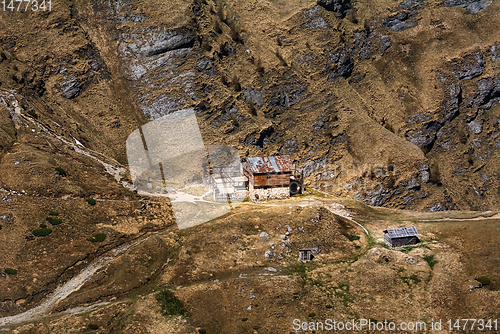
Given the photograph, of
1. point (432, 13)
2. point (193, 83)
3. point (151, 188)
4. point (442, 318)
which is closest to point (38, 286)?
point (151, 188)

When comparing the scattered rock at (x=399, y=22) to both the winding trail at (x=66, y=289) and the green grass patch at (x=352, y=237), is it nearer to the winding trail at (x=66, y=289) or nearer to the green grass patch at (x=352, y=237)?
the green grass patch at (x=352, y=237)

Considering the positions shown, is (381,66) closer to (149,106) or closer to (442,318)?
(149,106)

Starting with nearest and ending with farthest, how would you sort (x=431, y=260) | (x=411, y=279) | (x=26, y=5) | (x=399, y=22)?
(x=411, y=279)
(x=431, y=260)
(x=26, y=5)
(x=399, y=22)

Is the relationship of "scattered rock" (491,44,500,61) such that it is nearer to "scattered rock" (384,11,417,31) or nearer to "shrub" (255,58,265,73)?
"scattered rock" (384,11,417,31)

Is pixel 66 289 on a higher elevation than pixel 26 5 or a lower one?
lower

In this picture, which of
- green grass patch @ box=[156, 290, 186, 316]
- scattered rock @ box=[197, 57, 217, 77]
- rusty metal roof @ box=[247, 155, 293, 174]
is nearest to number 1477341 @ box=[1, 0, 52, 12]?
scattered rock @ box=[197, 57, 217, 77]

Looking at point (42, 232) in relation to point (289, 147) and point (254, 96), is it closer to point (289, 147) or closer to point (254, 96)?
point (289, 147)

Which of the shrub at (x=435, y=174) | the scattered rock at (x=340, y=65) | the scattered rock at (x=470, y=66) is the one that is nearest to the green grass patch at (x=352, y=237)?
the shrub at (x=435, y=174)

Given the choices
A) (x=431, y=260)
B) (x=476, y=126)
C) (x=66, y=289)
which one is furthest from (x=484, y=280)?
(x=476, y=126)
